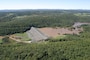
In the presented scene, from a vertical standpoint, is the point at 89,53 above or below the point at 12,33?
above

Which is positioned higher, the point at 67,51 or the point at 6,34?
the point at 67,51

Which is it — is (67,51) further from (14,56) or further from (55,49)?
(14,56)

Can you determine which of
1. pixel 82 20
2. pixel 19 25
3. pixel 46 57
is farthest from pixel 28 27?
pixel 46 57

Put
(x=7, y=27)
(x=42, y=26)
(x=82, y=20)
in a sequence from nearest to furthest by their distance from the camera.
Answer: (x=7, y=27) → (x=42, y=26) → (x=82, y=20)

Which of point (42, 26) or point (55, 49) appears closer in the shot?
point (55, 49)

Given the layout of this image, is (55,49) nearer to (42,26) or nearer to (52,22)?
(42,26)

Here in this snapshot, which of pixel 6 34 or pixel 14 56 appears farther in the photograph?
pixel 6 34

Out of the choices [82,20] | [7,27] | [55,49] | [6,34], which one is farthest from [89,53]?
[82,20]

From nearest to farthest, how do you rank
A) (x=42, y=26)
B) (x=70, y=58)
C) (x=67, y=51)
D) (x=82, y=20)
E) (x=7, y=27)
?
(x=70, y=58) → (x=67, y=51) → (x=7, y=27) → (x=42, y=26) → (x=82, y=20)

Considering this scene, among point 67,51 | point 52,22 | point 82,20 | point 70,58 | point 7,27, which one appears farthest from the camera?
point 82,20

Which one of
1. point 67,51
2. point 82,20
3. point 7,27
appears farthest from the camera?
point 82,20
